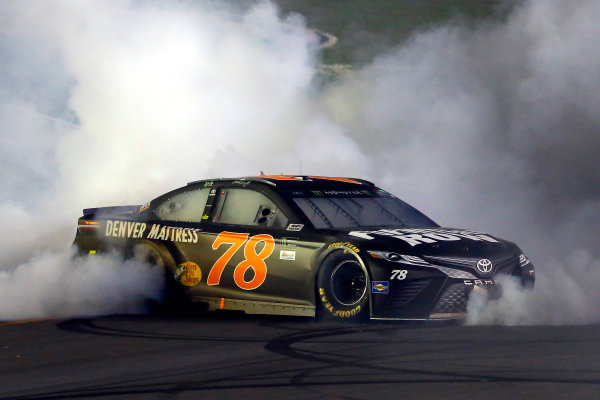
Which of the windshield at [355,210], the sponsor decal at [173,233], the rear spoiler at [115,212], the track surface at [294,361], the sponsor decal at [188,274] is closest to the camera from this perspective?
the track surface at [294,361]

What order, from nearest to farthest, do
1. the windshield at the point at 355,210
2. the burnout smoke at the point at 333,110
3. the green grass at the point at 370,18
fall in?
1. the windshield at the point at 355,210
2. the burnout smoke at the point at 333,110
3. the green grass at the point at 370,18

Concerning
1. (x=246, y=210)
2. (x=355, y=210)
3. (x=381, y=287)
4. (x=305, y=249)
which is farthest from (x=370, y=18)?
(x=381, y=287)

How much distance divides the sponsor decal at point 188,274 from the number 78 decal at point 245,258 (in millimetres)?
133

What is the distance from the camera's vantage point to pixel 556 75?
59.5ft

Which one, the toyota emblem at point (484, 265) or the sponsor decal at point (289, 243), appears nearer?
the toyota emblem at point (484, 265)

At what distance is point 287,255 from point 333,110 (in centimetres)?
1303

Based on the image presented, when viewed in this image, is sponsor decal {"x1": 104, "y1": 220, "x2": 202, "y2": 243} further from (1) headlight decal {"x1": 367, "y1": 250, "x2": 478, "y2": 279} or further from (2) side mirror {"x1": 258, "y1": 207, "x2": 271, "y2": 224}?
(1) headlight decal {"x1": 367, "y1": 250, "x2": 478, "y2": 279}

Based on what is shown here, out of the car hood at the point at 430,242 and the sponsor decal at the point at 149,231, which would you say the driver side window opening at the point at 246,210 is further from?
the car hood at the point at 430,242

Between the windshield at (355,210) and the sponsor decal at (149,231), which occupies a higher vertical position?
the windshield at (355,210)

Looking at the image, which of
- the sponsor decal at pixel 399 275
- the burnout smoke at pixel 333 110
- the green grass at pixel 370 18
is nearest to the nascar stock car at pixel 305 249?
the sponsor decal at pixel 399 275

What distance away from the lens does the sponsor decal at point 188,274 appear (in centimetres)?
991

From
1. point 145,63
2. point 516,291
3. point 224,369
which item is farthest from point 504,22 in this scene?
point 224,369

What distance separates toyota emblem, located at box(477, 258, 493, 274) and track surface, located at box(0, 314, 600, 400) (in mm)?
578

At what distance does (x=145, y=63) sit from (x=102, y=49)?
2.48 feet
